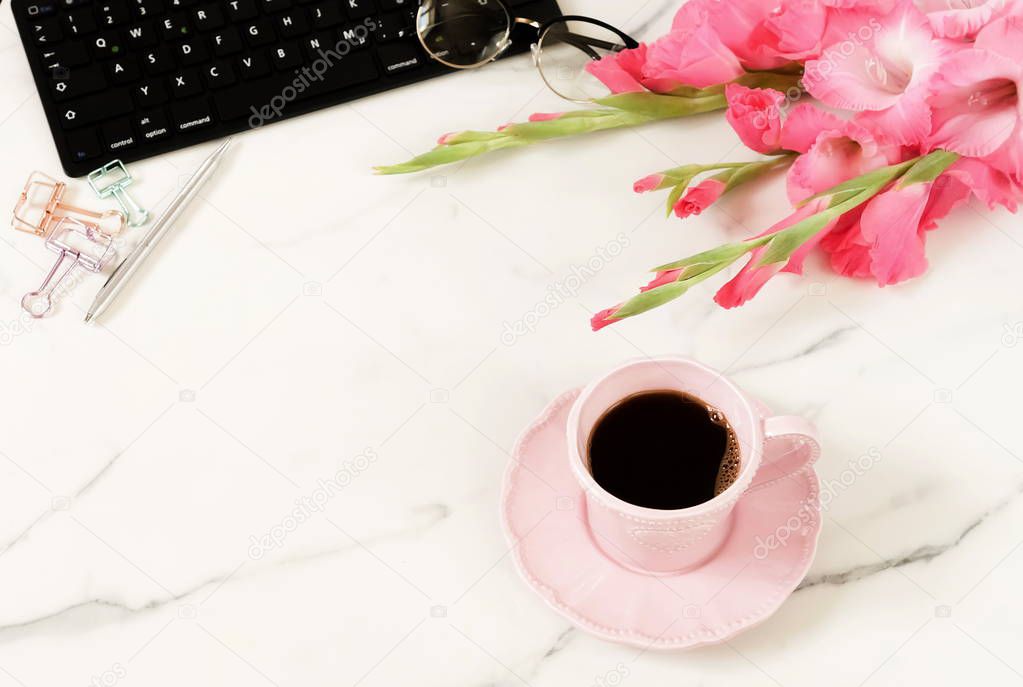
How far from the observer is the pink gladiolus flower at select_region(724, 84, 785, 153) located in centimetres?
73

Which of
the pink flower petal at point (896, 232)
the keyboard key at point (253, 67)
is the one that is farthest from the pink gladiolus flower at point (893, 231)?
the keyboard key at point (253, 67)

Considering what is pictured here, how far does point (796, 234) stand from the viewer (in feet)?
2.15

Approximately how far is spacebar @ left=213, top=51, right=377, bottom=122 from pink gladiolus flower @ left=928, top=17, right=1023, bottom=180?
44 centimetres

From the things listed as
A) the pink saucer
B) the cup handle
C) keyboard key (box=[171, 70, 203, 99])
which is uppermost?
keyboard key (box=[171, 70, 203, 99])

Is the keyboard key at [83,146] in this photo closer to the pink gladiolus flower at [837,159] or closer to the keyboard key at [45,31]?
the keyboard key at [45,31]

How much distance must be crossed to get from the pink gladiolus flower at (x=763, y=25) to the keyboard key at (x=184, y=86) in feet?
1.28

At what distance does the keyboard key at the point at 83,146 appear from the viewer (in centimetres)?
80

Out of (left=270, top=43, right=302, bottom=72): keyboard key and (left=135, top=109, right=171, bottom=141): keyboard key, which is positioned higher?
(left=270, top=43, right=302, bottom=72): keyboard key

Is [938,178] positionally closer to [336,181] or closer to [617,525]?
[617,525]

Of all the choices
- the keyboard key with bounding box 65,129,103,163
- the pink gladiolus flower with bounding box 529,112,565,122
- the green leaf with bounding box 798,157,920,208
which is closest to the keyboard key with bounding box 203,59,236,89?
the keyboard key with bounding box 65,129,103,163

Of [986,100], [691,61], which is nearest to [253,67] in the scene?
[691,61]

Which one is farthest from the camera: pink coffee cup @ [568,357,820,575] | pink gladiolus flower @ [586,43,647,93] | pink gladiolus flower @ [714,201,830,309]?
pink gladiolus flower @ [586,43,647,93]

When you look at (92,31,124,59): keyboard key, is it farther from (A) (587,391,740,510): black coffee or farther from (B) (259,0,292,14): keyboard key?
(A) (587,391,740,510): black coffee

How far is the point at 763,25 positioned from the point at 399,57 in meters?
0.30
